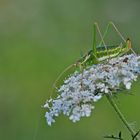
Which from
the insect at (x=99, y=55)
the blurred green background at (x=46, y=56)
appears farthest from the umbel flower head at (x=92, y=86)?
the blurred green background at (x=46, y=56)

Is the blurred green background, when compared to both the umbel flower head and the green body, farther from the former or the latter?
the umbel flower head

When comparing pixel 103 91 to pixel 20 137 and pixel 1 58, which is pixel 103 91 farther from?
pixel 1 58

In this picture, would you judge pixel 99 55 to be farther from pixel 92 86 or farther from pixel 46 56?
pixel 46 56

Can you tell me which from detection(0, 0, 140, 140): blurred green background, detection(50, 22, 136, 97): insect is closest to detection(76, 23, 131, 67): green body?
detection(50, 22, 136, 97): insect

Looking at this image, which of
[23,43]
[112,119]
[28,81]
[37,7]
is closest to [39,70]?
[28,81]

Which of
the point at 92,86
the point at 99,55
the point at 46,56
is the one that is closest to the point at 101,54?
the point at 99,55

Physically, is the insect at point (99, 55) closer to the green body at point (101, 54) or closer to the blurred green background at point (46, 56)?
the green body at point (101, 54)
